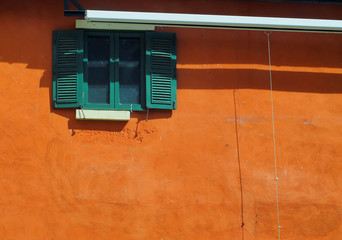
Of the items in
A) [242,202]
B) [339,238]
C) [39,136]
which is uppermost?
[39,136]

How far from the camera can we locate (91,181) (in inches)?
265

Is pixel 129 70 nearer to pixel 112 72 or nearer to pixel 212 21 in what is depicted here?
pixel 112 72

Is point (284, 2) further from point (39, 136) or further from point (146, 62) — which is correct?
point (39, 136)

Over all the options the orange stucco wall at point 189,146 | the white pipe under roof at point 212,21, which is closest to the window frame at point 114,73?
the orange stucco wall at point 189,146

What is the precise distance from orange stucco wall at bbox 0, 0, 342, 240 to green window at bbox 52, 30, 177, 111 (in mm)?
→ 150

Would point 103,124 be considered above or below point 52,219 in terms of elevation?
above

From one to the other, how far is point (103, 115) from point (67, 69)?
80 centimetres

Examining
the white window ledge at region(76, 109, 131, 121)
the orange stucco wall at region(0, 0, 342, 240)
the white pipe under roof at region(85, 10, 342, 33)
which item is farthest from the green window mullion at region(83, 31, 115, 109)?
the white pipe under roof at region(85, 10, 342, 33)

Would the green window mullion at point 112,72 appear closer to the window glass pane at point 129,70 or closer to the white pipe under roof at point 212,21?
the window glass pane at point 129,70

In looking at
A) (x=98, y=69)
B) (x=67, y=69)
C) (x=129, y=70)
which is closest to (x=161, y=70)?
(x=129, y=70)

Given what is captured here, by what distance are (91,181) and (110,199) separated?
343 mm

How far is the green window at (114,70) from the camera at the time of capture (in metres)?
6.92

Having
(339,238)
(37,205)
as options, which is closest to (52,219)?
(37,205)

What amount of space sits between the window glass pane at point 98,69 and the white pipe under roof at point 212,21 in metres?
0.68
